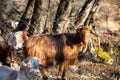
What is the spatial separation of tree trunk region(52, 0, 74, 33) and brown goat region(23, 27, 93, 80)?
1.97m

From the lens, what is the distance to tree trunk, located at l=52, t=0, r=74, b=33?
12.8 meters

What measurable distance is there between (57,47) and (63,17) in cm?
233

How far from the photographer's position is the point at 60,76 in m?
11.2

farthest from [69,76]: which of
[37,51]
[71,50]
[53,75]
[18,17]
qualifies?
[18,17]

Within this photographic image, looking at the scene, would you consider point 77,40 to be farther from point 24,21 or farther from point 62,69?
point 24,21

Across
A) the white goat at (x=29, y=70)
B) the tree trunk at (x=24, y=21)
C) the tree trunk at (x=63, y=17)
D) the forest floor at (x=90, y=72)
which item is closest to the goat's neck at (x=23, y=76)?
the white goat at (x=29, y=70)

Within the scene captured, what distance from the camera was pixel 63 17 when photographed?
1277 cm

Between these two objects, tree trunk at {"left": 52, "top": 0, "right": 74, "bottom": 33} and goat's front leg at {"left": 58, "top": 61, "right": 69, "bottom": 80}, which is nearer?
goat's front leg at {"left": 58, "top": 61, "right": 69, "bottom": 80}

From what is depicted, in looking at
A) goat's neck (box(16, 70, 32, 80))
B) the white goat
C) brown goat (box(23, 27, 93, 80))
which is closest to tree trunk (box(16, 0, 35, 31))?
brown goat (box(23, 27, 93, 80))

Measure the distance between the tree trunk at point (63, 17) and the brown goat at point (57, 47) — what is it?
6.47ft

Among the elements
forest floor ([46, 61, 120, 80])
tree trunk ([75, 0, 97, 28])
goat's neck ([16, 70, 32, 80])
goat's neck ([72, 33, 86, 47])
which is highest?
tree trunk ([75, 0, 97, 28])

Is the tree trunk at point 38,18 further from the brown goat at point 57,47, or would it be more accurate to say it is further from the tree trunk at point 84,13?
the brown goat at point 57,47

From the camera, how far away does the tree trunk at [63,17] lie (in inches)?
504

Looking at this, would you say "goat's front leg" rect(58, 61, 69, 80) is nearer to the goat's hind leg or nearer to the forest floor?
the goat's hind leg
